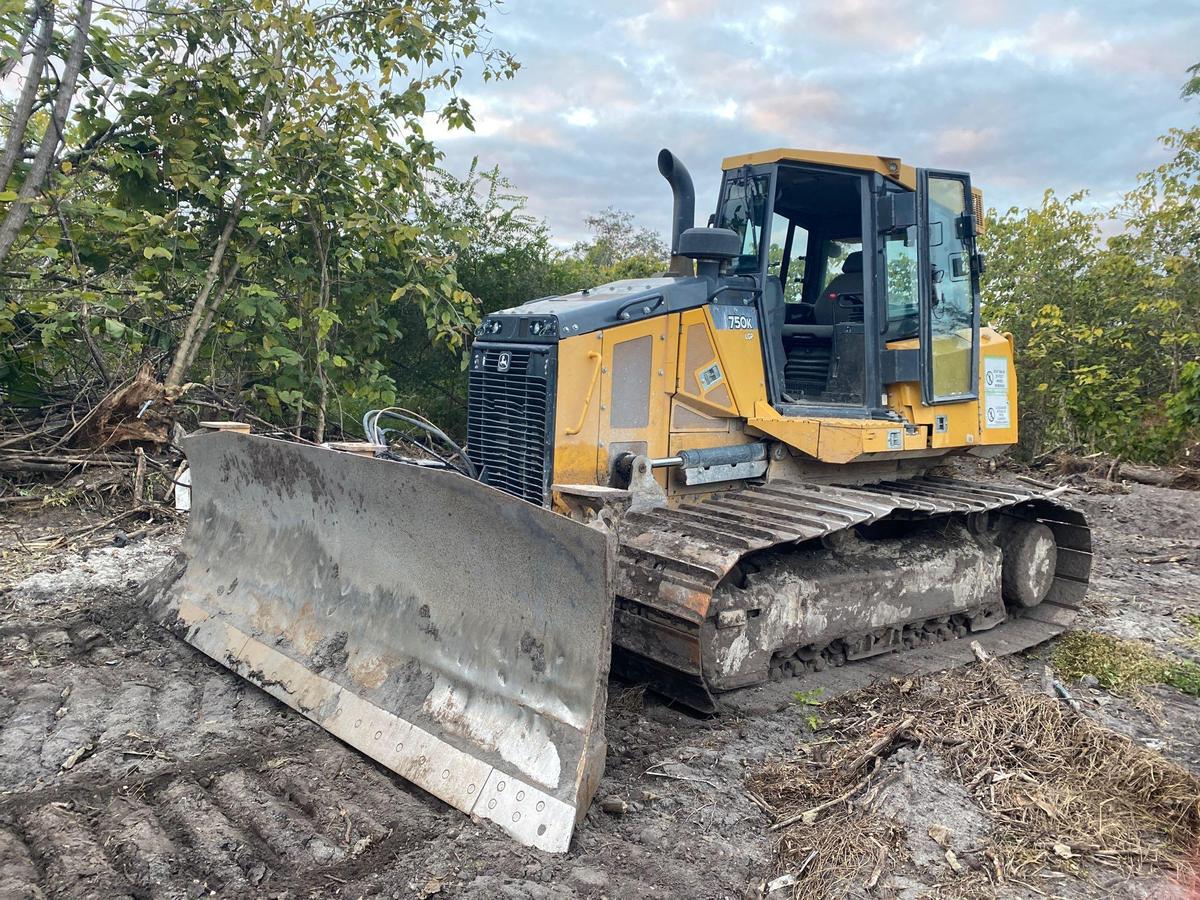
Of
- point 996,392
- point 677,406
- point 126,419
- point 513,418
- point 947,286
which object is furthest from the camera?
point 126,419

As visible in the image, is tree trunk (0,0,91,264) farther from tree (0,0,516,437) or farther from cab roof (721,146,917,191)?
cab roof (721,146,917,191)

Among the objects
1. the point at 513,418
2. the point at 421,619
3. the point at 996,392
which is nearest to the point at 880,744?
the point at 421,619

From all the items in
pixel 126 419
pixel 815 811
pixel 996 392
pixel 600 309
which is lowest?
pixel 815 811

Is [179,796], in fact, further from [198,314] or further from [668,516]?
[198,314]

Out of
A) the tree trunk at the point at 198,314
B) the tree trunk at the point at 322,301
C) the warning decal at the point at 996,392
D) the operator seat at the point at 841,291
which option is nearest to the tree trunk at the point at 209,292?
the tree trunk at the point at 198,314

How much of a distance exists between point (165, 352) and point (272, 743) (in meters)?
5.52

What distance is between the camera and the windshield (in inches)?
198

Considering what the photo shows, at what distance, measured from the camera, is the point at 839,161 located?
16.6 feet

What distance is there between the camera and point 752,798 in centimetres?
336

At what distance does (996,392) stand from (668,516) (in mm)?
2886

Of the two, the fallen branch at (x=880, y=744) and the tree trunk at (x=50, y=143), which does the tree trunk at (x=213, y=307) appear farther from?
the fallen branch at (x=880, y=744)

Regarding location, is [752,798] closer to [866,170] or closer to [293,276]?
[866,170]

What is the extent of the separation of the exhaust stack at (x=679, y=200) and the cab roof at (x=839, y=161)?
0.30 meters

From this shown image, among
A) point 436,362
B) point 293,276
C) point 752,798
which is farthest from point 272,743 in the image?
point 436,362
